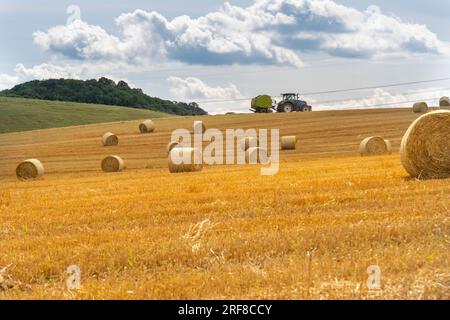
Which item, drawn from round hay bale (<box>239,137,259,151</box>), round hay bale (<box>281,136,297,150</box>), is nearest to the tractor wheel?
round hay bale (<box>281,136,297,150</box>)

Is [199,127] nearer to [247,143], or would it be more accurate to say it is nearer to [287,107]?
[287,107]

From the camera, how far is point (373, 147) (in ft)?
103

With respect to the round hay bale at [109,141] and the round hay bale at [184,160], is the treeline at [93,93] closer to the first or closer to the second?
the round hay bale at [109,141]

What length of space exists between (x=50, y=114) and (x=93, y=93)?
121ft

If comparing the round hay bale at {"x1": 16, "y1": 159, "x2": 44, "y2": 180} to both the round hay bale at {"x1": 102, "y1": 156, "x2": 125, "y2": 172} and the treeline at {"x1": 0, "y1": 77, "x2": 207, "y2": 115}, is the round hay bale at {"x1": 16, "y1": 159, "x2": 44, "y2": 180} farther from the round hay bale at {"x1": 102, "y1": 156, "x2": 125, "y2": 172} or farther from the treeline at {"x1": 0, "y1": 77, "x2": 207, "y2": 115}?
the treeline at {"x1": 0, "y1": 77, "x2": 207, "y2": 115}

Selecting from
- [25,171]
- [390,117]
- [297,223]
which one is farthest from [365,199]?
[390,117]

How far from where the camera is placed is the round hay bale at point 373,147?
31.3 meters

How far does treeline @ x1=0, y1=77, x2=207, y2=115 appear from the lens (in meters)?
128

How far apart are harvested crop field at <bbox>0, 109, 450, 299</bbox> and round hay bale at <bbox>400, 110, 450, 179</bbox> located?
526 mm

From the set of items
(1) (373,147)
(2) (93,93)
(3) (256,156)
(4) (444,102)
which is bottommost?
(3) (256,156)

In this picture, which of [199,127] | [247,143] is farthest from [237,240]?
[199,127]

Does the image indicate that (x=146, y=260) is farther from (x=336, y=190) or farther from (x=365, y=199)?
(x=336, y=190)

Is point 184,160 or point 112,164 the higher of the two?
point 184,160

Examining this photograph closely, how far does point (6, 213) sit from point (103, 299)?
808 centimetres
